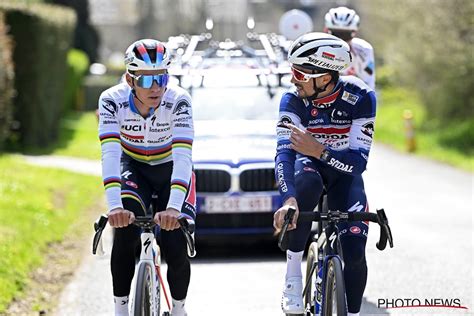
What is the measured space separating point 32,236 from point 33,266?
1.13m

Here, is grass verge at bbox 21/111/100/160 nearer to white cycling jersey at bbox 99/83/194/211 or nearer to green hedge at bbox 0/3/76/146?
green hedge at bbox 0/3/76/146

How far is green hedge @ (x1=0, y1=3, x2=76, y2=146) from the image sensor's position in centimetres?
2077

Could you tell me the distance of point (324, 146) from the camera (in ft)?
21.1

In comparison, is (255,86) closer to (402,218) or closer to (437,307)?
(402,218)

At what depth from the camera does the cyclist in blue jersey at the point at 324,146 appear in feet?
21.1

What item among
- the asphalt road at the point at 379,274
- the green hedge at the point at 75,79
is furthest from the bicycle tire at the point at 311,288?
the green hedge at the point at 75,79

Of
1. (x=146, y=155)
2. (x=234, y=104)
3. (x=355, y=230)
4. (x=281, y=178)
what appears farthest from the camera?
(x=234, y=104)

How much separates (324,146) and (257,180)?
4.25 m

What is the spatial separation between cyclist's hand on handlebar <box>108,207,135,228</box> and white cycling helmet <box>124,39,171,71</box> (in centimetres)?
92

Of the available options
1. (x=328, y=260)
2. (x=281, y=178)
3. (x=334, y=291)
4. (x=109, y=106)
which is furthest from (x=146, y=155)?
(x=334, y=291)

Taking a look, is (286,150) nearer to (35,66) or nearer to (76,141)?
(35,66)

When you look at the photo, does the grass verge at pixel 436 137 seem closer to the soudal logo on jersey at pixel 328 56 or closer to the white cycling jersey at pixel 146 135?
the white cycling jersey at pixel 146 135

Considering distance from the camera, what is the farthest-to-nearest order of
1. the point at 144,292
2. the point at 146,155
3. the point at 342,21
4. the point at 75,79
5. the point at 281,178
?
the point at 75,79
the point at 342,21
the point at 146,155
the point at 281,178
the point at 144,292

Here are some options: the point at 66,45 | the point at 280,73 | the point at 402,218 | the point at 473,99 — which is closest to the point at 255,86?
the point at 280,73
